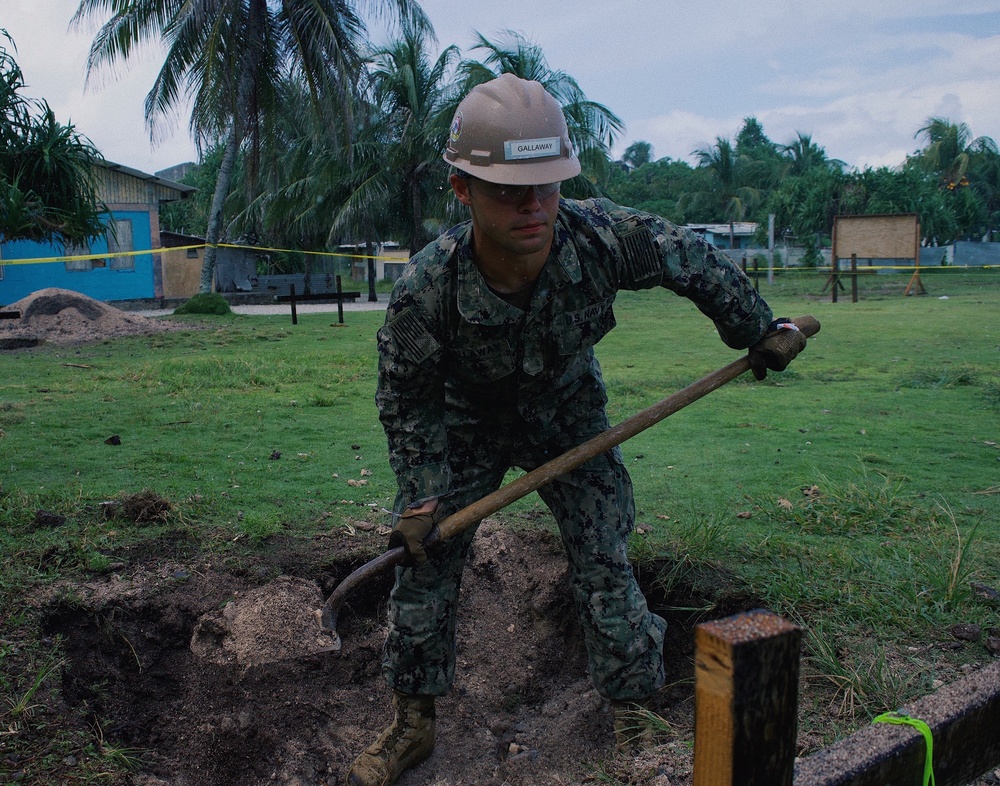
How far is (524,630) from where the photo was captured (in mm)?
3455

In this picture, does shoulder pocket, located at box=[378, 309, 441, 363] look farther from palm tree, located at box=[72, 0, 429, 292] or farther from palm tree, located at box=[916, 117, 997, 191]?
palm tree, located at box=[916, 117, 997, 191]

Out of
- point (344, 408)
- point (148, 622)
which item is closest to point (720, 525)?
point (148, 622)

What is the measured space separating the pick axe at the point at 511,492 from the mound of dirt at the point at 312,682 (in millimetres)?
→ 477

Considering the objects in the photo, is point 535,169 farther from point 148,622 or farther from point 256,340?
point 256,340

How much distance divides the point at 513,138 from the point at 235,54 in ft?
60.4

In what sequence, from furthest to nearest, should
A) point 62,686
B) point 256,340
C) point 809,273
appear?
1. point 809,273
2. point 256,340
3. point 62,686

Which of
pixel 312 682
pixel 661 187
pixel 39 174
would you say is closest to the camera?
pixel 312 682

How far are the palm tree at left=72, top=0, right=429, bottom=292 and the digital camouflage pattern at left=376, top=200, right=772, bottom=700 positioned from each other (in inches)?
693

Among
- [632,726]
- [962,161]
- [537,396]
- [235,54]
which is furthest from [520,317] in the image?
[962,161]

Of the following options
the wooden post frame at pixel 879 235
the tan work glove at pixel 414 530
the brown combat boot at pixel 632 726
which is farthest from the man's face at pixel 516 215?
the wooden post frame at pixel 879 235

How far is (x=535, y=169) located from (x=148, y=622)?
7.08 ft

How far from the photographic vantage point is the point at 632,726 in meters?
2.59

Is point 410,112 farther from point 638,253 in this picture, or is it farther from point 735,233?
point 735,233

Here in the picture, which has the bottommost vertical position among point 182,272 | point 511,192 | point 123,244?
point 511,192
